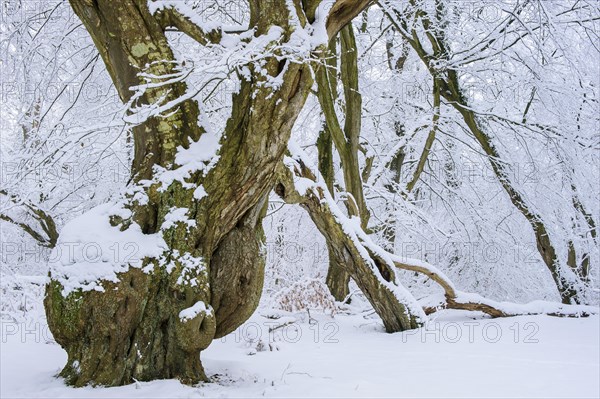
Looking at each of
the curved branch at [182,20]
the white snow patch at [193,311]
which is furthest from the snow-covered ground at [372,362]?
the curved branch at [182,20]

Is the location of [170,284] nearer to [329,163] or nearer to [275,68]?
[275,68]

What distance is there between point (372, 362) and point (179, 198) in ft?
6.44

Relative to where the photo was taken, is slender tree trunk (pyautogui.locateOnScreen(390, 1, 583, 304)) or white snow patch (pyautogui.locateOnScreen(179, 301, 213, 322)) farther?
slender tree trunk (pyautogui.locateOnScreen(390, 1, 583, 304))

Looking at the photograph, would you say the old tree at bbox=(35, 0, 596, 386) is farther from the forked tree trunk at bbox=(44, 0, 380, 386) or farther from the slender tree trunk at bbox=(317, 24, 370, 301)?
the slender tree trunk at bbox=(317, 24, 370, 301)

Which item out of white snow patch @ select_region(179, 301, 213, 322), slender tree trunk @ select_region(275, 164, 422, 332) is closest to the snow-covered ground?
slender tree trunk @ select_region(275, 164, 422, 332)

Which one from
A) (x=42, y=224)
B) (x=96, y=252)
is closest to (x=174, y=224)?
(x=96, y=252)

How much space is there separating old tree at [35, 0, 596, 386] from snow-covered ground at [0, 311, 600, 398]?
30cm

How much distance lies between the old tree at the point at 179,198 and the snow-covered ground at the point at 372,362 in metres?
0.30

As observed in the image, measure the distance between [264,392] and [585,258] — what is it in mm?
6013

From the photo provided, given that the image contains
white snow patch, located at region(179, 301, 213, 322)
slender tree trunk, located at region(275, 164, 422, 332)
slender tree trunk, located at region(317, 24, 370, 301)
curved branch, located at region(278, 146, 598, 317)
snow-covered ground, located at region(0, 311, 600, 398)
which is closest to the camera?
snow-covered ground, located at region(0, 311, 600, 398)

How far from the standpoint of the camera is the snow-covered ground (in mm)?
3193

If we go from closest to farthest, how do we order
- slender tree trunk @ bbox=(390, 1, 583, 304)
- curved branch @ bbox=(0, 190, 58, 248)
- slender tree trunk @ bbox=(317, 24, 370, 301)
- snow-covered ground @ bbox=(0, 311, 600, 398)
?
snow-covered ground @ bbox=(0, 311, 600, 398), slender tree trunk @ bbox=(317, 24, 370, 301), slender tree trunk @ bbox=(390, 1, 583, 304), curved branch @ bbox=(0, 190, 58, 248)

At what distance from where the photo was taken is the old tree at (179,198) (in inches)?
129

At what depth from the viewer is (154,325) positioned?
10.9ft
